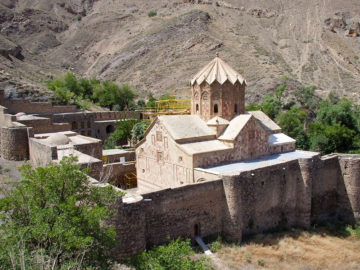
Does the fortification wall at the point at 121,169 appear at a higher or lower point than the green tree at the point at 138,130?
lower

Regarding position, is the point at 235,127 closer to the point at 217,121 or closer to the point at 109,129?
the point at 217,121

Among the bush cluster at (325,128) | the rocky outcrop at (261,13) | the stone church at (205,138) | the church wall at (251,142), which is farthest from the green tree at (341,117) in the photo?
the rocky outcrop at (261,13)

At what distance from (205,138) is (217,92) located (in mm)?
2620

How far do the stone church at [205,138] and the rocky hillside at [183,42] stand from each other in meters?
20.5

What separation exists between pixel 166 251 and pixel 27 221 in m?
3.36

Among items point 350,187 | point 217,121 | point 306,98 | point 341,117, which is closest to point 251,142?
point 217,121

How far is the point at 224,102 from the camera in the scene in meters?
17.0

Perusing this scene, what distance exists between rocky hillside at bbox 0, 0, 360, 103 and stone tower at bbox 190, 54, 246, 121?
2096 cm

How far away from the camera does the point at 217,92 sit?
55.6ft

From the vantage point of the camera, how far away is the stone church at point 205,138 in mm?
15039

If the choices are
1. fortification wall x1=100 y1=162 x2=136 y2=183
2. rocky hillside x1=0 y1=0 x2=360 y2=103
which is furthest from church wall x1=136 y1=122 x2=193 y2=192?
rocky hillside x1=0 y1=0 x2=360 y2=103

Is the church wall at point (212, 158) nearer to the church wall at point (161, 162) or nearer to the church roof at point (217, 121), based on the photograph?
the church wall at point (161, 162)

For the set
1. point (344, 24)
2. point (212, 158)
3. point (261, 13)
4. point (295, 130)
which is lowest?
point (212, 158)

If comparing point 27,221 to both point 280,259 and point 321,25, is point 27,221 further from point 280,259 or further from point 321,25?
point 321,25
